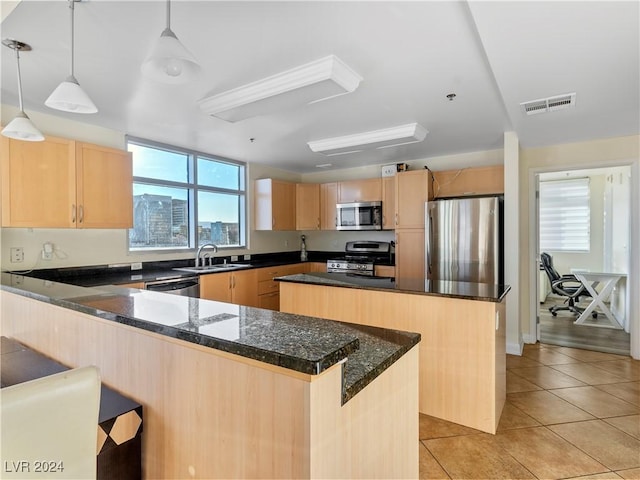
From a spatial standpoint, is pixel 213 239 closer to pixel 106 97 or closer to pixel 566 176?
pixel 106 97

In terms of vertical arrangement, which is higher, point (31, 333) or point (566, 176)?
point (566, 176)

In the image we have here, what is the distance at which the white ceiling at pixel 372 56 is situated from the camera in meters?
1.61

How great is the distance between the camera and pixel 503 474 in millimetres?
1823

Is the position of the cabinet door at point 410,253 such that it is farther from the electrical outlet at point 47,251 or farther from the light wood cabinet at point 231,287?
the electrical outlet at point 47,251

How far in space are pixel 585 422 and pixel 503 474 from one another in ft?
3.24

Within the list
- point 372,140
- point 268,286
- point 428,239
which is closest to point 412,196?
point 428,239

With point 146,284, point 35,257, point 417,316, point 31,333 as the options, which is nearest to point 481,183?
point 417,316

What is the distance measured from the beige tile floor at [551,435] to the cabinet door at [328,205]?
319cm

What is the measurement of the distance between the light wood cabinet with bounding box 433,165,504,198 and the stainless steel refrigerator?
1.51ft

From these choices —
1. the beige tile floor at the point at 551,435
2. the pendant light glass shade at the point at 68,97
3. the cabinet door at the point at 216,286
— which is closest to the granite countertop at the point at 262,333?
the pendant light glass shade at the point at 68,97

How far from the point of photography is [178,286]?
3.39 metres

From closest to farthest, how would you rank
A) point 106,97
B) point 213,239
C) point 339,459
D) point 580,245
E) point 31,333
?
point 339,459 < point 31,333 < point 106,97 < point 213,239 < point 580,245

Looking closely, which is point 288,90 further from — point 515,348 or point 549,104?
point 515,348

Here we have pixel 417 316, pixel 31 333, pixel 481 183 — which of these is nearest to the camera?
pixel 31 333
